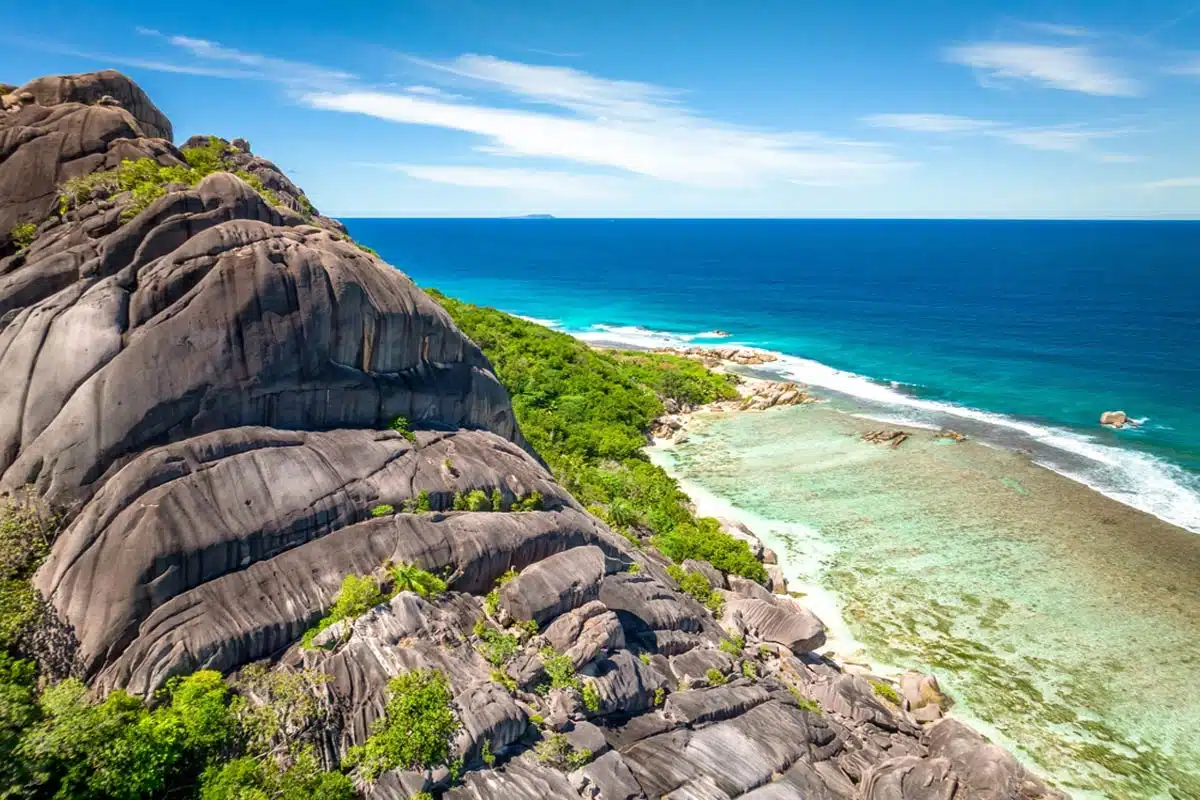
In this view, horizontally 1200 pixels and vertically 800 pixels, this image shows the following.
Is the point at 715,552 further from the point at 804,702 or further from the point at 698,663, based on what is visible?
the point at 698,663

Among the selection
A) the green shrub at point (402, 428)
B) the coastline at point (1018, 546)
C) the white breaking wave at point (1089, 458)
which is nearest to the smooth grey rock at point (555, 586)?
the green shrub at point (402, 428)

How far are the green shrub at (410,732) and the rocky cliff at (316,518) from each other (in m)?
0.36

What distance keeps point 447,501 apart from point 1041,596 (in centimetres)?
3448

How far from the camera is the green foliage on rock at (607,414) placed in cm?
3759

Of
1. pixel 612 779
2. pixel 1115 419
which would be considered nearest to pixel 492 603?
pixel 612 779

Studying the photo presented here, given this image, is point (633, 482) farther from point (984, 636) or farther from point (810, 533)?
point (984, 636)

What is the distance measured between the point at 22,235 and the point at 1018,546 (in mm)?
51950

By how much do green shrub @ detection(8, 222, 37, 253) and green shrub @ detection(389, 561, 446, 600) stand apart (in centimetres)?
1522

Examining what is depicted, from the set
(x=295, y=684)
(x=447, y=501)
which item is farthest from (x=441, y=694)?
(x=447, y=501)

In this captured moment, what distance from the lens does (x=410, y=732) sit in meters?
16.2

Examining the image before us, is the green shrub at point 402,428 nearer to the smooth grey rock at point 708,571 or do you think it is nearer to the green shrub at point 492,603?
the green shrub at point 492,603

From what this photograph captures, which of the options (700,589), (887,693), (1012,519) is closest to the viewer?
(887,693)

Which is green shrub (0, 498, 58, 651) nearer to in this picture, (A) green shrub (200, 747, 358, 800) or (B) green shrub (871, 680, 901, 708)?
(A) green shrub (200, 747, 358, 800)

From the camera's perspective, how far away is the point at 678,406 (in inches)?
2899
